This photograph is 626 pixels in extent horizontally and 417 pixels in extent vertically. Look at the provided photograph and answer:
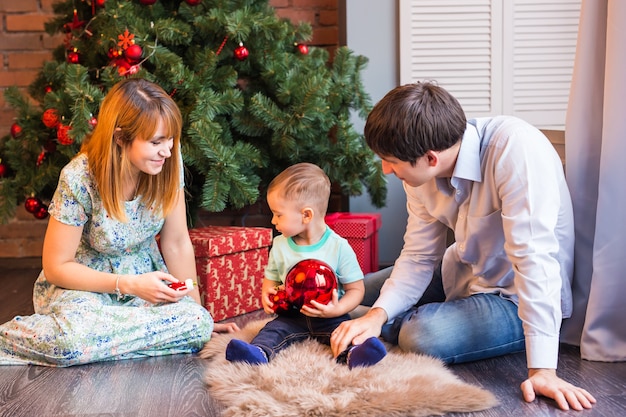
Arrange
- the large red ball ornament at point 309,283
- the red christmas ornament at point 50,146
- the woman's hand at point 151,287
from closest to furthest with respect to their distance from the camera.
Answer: the large red ball ornament at point 309,283 < the woman's hand at point 151,287 < the red christmas ornament at point 50,146

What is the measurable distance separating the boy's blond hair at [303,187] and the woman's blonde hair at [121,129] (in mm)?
348

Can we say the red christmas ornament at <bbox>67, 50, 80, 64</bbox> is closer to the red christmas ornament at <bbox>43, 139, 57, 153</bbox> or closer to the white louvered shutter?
the red christmas ornament at <bbox>43, 139, 57, 153</bbox>

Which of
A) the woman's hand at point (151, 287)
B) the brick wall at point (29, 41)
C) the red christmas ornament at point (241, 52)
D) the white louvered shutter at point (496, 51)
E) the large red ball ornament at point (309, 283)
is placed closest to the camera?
the large red ball ornament at point (309, 283)

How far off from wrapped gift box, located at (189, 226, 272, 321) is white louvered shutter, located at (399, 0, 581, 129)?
1065mm

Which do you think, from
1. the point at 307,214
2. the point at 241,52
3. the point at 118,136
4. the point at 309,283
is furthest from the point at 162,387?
the point at 241,52

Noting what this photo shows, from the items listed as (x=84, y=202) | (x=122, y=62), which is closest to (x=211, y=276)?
(x=84, y=202)

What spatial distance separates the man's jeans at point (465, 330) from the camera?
1890mm

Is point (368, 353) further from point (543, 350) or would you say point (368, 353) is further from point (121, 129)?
point (121, 129)

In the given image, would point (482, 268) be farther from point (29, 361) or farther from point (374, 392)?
point (29, 361)

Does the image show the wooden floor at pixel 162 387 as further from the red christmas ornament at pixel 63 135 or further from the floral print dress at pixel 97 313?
the red christmas ornament at pixel 63 135

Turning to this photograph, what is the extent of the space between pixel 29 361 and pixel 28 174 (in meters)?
1.09

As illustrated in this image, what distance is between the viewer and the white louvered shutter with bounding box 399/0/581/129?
3215 millimetres

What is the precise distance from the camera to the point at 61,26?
3098 mm

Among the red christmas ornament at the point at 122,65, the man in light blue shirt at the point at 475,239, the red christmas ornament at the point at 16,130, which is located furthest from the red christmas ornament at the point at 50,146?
the man in light blue shirt at the point at 475,239
